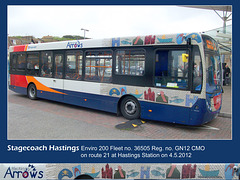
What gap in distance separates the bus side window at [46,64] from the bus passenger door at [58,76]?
35cm

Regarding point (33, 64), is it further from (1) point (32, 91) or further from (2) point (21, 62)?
(1) point (32, 91)

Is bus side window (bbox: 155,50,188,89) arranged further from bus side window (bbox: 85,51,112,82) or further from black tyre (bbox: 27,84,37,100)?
black tyre (bbox: 27,84,37,100)

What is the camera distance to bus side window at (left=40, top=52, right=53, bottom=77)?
31.9 ft

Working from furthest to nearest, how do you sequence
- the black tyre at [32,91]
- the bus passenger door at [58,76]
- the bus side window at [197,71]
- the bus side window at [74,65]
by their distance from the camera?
the black tyre at [32,91], the bus passenger door at [58,76], the bus side window at [74,65], the bus side window at [197,71]

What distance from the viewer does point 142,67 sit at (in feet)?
22.1

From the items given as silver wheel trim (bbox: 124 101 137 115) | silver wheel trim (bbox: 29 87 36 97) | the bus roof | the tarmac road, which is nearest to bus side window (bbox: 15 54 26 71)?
silver wheel trim (bbox: 29 87 36 97)

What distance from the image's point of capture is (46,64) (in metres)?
9.92

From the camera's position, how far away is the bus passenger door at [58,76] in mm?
9203

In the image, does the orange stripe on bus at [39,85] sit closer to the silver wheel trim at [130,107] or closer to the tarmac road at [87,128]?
the tarmac road at [87,128]

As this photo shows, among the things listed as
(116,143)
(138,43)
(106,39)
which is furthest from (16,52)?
(116,143)

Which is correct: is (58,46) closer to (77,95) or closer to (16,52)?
(77,95)

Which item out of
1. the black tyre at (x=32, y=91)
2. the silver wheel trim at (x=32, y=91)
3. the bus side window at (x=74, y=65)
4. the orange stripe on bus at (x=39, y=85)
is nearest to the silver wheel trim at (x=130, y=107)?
the bus side window at (x=74, y=65)

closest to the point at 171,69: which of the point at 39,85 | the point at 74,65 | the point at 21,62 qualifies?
the point at 74,65

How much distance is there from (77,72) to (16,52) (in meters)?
5.10
